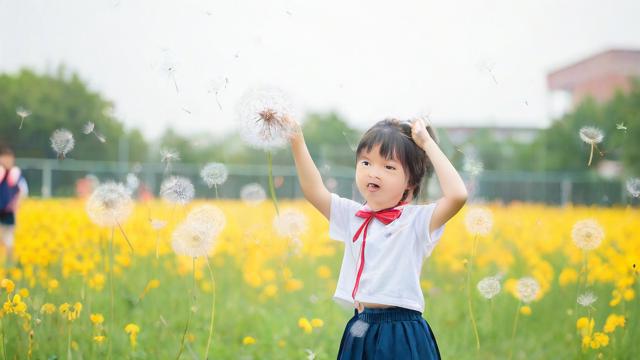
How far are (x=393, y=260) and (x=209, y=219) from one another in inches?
29.1

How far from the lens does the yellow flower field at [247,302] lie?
314 centimetres

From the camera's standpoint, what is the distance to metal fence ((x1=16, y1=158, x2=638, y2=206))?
1474 centimetres

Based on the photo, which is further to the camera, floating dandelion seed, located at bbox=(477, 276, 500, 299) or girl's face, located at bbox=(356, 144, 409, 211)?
floating dandelion seed, located at bbox=(477, 276, 500, 299)

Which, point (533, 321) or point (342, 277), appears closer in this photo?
point (342, 277)

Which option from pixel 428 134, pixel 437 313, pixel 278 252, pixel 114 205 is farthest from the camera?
pixel 278 252

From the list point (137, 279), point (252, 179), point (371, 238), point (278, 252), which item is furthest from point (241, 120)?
point (252, 179)

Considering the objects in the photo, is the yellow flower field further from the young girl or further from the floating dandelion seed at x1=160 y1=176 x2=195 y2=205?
the young girl

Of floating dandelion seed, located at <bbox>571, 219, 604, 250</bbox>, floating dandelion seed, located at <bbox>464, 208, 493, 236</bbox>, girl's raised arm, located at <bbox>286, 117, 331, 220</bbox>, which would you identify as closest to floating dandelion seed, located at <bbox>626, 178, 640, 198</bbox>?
floating dandelion seed, located at <bbox>571, 219, 604, 250</bbox>

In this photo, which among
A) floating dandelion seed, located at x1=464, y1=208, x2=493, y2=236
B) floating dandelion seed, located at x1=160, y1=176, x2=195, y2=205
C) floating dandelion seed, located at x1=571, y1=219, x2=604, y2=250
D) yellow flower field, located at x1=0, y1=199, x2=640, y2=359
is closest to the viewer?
floating dandelion seed, located at x1=160, y1=176, x2=195, y2=205

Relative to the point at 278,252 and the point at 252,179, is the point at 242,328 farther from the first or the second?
the point at 252,179

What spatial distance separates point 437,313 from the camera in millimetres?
4598

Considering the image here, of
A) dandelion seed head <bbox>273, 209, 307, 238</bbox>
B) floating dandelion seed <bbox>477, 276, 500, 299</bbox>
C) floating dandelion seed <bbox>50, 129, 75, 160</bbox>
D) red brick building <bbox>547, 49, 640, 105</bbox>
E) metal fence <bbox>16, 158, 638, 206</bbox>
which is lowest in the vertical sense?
floating dandelion seed <bbox>477, 276, 500, 299</bbox>

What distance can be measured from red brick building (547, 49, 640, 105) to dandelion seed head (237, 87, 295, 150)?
13.0m

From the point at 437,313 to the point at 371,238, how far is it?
246 centimetres
